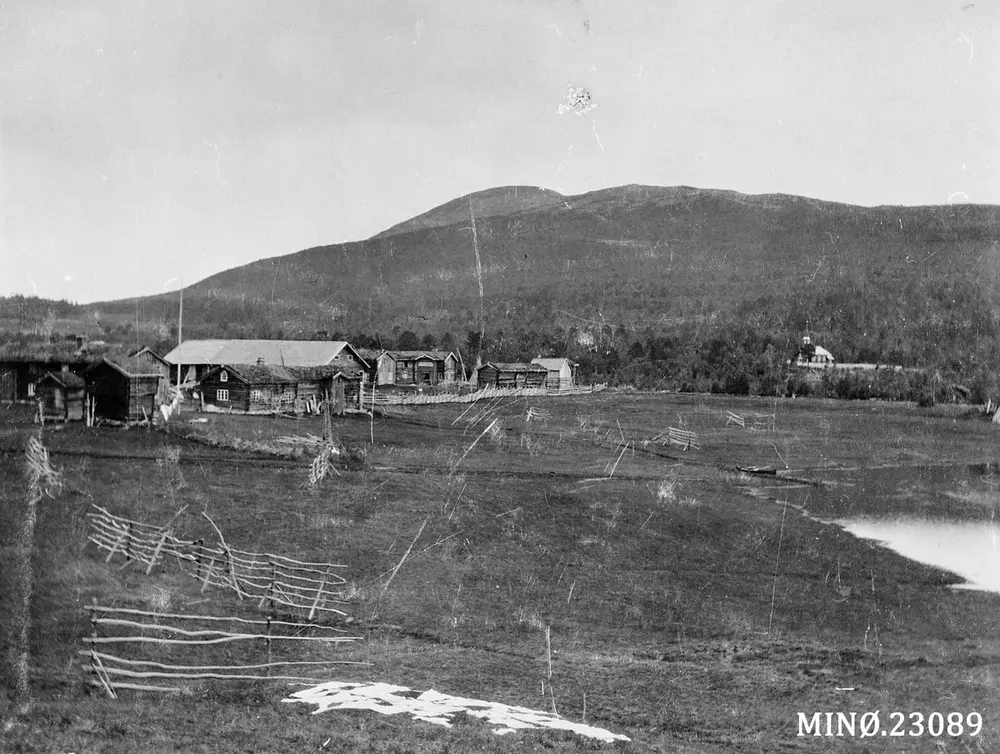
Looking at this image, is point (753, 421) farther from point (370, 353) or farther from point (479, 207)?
point (370, 353)

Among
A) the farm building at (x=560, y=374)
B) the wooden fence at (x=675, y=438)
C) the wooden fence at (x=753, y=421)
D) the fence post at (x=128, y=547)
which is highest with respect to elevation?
the farm building at (x=560, y=374)

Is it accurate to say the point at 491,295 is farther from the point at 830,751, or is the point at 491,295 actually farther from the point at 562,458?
the point at 830,751

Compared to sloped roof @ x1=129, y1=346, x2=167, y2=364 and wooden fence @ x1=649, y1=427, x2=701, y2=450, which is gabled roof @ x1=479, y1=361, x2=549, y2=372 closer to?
wooden fence @ x1=649, y1=427, x2=701, y2=450

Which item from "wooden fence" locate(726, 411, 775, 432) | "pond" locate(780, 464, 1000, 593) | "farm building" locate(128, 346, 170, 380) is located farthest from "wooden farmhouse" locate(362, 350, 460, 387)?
"pond" locate(780, 464, 1000, 593)

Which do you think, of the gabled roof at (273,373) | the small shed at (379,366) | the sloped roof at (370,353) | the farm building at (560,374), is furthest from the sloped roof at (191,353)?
the farm building at (560,374)

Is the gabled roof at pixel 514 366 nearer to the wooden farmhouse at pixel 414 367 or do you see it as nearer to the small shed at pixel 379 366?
the wooden farmhouse at pixel 414 367

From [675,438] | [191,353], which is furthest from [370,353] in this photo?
[675,438]
